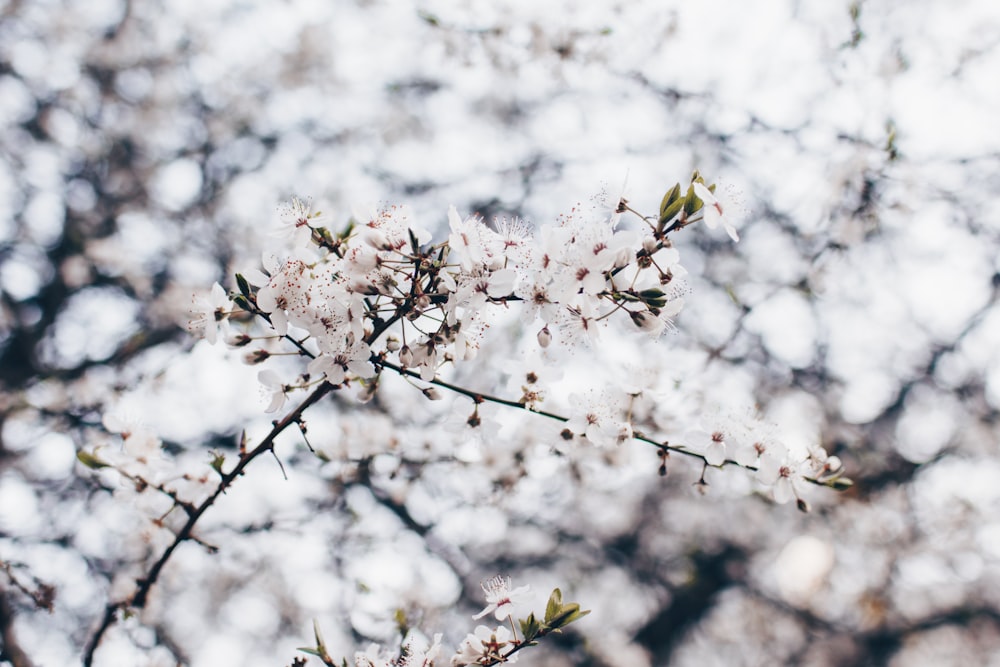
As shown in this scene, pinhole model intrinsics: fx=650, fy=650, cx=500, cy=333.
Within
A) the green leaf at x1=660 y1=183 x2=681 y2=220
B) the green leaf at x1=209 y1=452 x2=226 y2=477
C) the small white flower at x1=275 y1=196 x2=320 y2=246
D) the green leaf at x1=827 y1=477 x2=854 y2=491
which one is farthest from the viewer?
the green leaf at x1=827 y1=477 x2=854 y2=491

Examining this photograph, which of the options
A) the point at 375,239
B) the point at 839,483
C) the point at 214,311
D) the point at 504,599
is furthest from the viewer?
the point at 839,483

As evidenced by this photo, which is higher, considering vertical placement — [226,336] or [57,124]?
[226,336]

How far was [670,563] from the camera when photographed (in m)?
5.98

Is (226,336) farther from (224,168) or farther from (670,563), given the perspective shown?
(670,563)

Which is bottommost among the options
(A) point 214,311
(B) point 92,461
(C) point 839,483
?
(B) point 92,461

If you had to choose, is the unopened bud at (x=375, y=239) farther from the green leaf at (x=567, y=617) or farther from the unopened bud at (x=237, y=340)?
the green leaf at (x=567, y=617)

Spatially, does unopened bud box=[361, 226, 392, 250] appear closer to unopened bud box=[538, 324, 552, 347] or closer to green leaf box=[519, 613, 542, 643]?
unopened bud box=[538, 324, 552, 347]

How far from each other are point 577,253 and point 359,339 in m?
0.43

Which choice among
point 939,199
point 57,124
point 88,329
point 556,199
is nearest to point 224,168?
point 57,124

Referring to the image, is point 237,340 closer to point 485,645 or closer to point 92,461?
point 92,461

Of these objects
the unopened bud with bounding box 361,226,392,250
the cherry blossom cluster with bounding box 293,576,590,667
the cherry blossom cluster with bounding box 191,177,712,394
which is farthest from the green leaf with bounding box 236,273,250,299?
the cherry blossom cluster with bounding box 293,576,590,667

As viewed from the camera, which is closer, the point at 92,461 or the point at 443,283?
the point at 443,283

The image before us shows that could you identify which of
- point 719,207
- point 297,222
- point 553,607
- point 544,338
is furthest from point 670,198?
point 553,607

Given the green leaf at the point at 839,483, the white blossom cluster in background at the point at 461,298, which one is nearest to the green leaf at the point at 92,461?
the white blossom cluster in background at the point at 461,298
